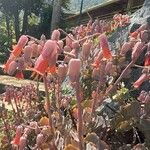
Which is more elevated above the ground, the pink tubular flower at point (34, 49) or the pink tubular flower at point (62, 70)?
the pink tubular flower at point (34, 49)

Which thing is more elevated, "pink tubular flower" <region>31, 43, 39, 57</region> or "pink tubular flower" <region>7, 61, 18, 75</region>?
"pink tubular flower" <region>31, 43, 39, 57</region>

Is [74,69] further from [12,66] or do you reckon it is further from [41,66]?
A: [12,66]

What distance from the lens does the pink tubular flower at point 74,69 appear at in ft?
6.04

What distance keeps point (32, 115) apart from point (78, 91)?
203 centimetres

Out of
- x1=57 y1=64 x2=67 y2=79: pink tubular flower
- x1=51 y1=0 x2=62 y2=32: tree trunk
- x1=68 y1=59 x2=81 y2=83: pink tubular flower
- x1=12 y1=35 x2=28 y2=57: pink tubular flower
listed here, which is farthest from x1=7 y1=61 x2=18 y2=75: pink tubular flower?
x1=51 y1=0 x2=62 y2=32: tree trunk

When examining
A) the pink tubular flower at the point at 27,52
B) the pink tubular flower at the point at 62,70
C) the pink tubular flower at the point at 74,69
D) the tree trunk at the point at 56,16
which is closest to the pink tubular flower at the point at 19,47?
the pink tubular flower at the point at 27,52

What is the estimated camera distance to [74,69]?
185 centimetres

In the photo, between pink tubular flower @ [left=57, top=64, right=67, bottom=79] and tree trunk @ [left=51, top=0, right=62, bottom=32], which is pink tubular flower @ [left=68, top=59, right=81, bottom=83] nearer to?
pink tubular flower @ [left=57, top=64, right=67, bottom=79]

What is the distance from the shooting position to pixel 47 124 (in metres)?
A: 2.54

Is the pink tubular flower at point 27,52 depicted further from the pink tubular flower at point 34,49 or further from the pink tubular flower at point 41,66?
the pink tubular flower at point 41,66

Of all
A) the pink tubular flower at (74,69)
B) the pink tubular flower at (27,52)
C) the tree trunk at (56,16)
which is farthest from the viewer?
the tree trunk at (56,16)

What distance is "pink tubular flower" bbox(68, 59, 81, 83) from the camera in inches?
72.5

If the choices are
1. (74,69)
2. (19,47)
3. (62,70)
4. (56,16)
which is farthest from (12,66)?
(56,16)

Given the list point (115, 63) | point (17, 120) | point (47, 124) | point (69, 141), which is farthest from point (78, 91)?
point (17, 120)
